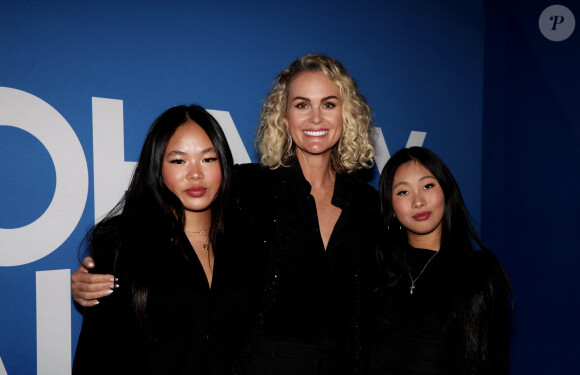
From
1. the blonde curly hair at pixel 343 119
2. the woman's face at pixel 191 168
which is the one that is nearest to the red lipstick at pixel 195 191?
the woman's face at pixel 191 168

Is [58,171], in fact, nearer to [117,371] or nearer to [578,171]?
[117,371]

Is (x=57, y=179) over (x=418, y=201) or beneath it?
over

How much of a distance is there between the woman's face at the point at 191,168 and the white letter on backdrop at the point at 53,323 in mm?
1023

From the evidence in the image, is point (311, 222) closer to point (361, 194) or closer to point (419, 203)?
point (361, 194)

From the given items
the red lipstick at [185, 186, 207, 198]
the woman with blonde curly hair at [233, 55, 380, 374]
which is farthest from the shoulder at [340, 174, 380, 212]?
the red lipstick at [185, 186, 207, 198]

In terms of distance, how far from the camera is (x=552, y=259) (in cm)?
334

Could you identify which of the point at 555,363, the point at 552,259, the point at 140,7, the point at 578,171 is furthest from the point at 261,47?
the point at 555,363

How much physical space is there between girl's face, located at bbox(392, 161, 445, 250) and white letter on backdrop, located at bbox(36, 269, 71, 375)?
1894mm

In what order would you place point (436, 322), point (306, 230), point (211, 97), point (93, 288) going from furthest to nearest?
point (211, 97) < point (306, 230) < point (436, 322) < point (93, 288)

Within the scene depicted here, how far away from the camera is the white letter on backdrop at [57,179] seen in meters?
2.23

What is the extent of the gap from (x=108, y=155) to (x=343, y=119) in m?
1.38

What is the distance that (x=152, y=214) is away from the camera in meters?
1.91

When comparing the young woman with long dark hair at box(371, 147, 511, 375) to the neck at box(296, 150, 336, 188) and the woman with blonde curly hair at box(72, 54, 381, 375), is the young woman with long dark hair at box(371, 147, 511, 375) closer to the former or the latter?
the woman with blonde curly hair at box(72, 54, 381, 375)

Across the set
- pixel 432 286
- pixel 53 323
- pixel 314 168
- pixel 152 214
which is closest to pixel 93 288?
pixel 152 214
